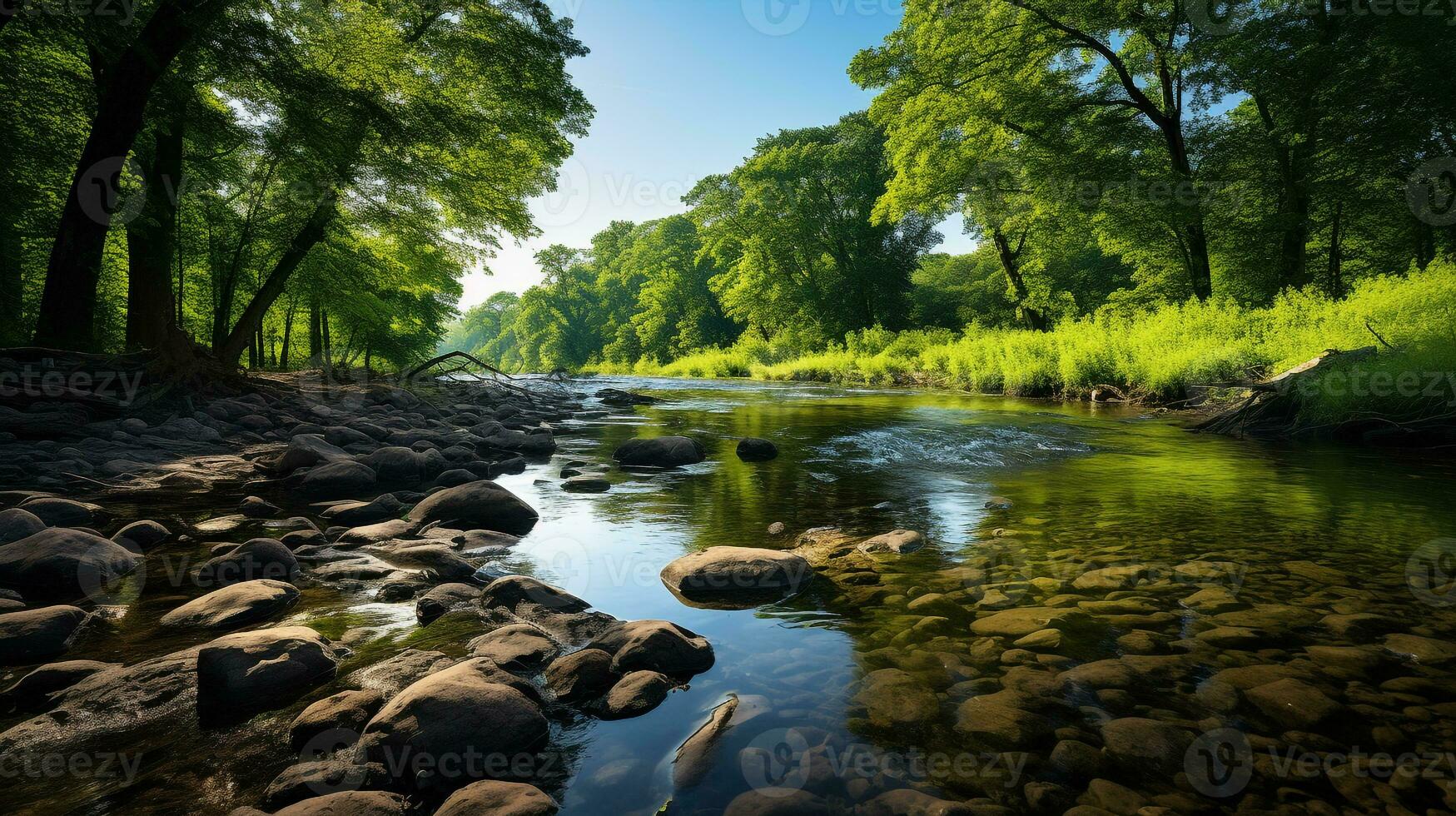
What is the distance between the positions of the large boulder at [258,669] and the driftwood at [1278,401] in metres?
10.1

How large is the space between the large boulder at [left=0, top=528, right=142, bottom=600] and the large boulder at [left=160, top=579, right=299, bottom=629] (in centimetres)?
66

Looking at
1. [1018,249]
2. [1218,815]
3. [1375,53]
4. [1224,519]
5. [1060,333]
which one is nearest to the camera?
[1218,815]

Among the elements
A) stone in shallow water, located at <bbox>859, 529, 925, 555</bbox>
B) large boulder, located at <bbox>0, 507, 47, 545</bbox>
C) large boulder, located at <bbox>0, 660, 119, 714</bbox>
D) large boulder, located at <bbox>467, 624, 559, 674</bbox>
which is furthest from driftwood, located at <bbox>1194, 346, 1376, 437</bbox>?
large boulder, located at <bbox>0, 507, 47, 545</bbox>

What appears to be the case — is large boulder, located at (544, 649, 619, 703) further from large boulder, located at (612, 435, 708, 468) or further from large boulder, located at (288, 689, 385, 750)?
large boulder, located at (612, 435, 708, 468)

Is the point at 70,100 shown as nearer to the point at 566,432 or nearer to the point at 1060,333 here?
the point at 566,432

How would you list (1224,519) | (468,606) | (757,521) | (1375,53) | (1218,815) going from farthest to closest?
(1375,53) → (757,521) → (1224,519) → (468,606) → (1218,815)

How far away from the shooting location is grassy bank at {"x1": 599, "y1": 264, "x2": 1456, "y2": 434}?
7.30m

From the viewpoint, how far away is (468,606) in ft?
10.5

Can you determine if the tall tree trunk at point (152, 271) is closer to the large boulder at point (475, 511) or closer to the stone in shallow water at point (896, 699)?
the large boulder at point (475, 511)

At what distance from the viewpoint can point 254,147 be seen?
11961mm

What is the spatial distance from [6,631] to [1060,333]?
1950 centimetres

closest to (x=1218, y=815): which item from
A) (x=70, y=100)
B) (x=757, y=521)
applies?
(x=757, y=521)

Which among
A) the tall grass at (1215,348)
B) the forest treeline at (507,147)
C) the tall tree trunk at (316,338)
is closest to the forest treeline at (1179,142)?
the forest treeline at (507,147)

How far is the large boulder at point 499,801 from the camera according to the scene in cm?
164
